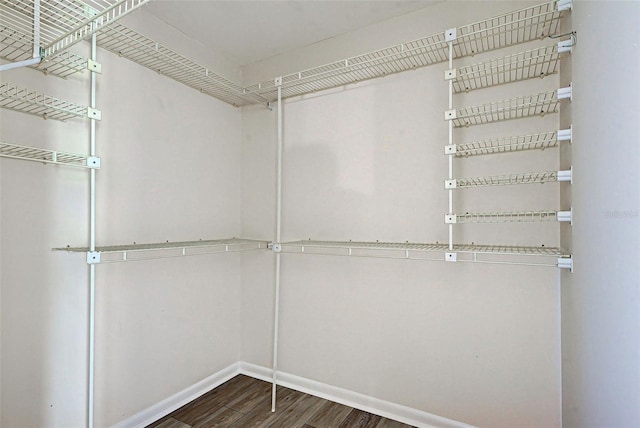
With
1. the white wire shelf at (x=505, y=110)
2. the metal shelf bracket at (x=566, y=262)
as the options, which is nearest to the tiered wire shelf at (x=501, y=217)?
the metal shelf bracket at (x=566, y=262)

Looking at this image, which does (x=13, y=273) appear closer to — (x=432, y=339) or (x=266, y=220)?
(x=266, y=220)

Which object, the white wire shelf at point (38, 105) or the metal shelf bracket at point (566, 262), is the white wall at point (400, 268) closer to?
the metal shelf bracket at point (566, 262)

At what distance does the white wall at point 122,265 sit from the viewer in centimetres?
144

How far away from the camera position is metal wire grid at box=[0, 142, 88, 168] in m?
1.33

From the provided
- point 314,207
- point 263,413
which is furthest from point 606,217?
point 263,413

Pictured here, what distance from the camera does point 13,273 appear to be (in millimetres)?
1404

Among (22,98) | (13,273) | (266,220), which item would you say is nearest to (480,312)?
(266,220)

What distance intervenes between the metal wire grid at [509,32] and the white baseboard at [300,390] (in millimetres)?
1943

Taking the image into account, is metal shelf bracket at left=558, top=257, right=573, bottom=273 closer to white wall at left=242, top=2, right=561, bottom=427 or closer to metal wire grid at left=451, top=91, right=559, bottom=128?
white wall at left=242, top=2, right=561, bottom=427

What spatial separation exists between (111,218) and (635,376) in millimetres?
2070

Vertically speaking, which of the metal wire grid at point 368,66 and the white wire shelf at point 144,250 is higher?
the metal wire grid at point 368,66

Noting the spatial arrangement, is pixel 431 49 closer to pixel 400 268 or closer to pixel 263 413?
pixel 400 268

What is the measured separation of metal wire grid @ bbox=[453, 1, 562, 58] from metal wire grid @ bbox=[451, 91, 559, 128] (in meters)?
0.30

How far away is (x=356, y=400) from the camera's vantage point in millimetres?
2051
